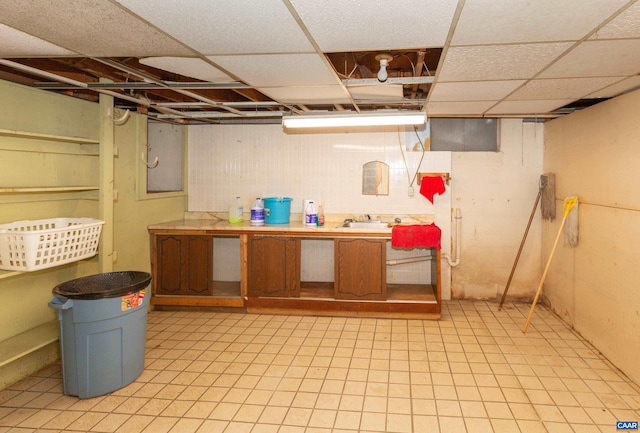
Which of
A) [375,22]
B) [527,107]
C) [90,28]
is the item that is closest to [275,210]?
[527,107]

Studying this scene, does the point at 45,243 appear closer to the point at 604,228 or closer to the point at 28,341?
the point at 28,341

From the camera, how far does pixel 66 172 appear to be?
12.3 feet

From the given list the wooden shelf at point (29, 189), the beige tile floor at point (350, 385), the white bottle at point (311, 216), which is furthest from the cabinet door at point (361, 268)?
the wooden shelf at point (29, 189)

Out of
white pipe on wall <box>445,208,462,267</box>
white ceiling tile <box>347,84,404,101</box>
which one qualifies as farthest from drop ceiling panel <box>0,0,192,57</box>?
white pipe on wall <box>445,208,462,267</box>

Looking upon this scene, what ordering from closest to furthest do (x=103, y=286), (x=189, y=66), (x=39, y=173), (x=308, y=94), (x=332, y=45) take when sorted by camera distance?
(x=332, y=45), (x=189, y=66), (x=103, y=286), (x=39, y=173), (x=308, y=94)

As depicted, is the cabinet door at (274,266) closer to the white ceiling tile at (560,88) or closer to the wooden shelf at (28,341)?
the wooden shelf at (28,341)

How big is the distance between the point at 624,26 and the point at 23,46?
3.22 metres

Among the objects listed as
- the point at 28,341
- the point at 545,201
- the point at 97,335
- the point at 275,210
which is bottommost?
the point at 28,341

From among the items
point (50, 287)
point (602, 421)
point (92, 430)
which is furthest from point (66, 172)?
point (602, 421)

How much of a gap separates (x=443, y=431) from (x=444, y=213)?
314cm

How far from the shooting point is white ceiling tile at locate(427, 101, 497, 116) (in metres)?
4.01

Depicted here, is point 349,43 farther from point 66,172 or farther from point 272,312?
point 272,312

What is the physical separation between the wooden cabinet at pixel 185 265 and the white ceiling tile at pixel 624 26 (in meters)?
3.95

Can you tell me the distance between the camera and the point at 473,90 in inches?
136
